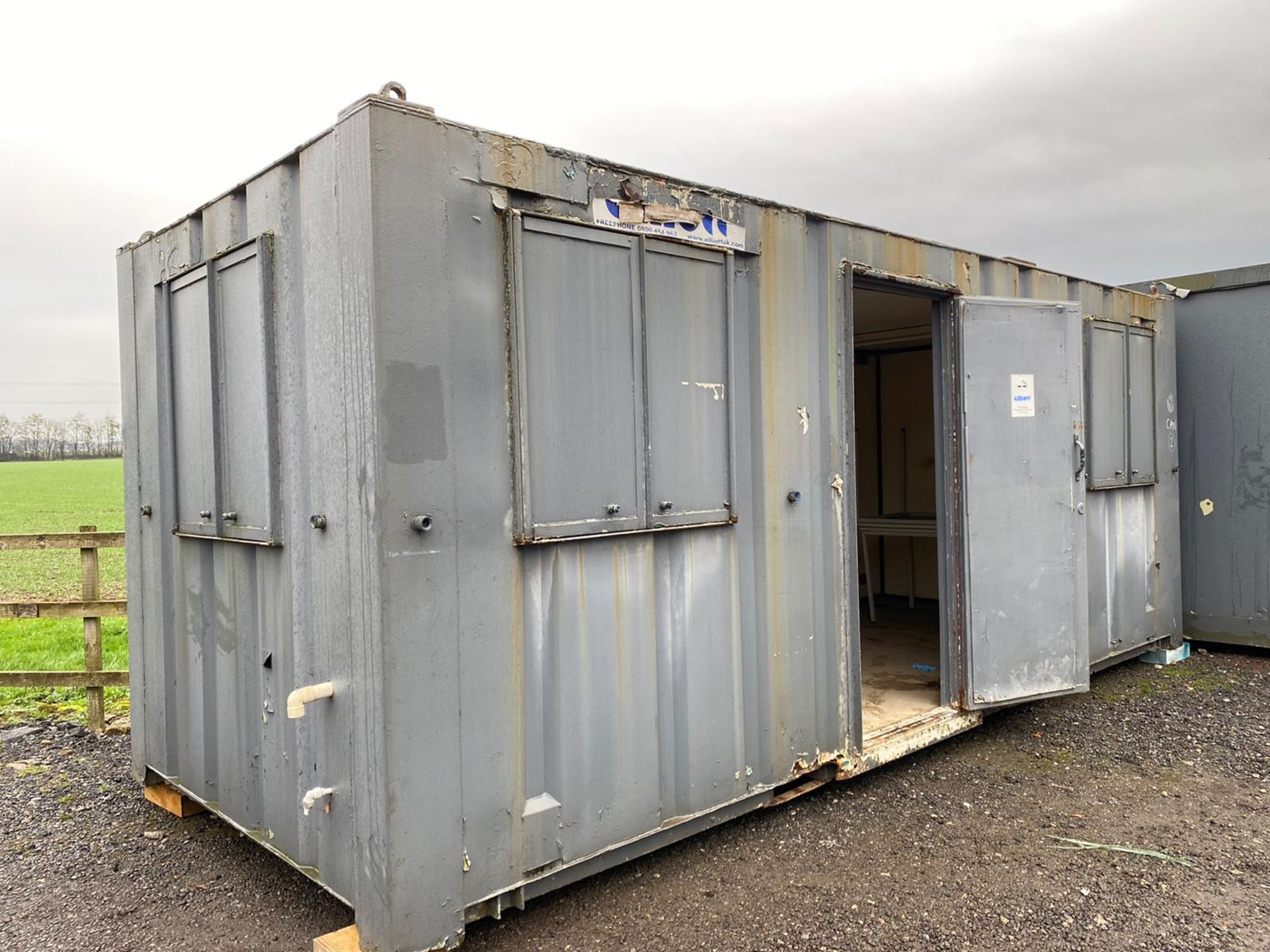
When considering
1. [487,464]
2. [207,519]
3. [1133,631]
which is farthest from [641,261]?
[1133,631]

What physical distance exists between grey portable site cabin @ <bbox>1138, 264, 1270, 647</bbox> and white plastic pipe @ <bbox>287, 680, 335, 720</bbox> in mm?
6208

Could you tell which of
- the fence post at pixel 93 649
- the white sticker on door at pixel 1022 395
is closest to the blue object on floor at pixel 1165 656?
the white sticker on door at pixel 1022 395

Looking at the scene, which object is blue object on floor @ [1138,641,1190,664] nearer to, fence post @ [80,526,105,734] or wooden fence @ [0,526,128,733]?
wooden fence @ [0,526,128,733]

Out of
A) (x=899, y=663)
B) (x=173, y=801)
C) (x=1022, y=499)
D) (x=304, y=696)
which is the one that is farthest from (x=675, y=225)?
(x=899, y=663)

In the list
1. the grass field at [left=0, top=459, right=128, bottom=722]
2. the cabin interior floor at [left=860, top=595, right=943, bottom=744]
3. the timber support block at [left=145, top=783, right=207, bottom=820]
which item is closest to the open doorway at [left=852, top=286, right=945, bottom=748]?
the cabin interior floor at [left=860, top=595, right=943, bottom=744]

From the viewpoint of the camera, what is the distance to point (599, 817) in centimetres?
296

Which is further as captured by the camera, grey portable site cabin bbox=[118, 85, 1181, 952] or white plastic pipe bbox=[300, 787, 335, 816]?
white plastic pipe bbox=[300, 787, 335, 816]

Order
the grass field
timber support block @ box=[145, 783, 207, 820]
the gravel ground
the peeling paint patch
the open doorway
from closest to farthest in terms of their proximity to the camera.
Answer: the gravel ground
the peeling paint patch
timber support block @ box=[145, 783, 207, 820]
the grass field
the open doorway

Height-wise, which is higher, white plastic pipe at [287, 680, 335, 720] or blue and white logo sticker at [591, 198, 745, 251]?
blue and white logo sticker at [591, 198, 745, 251]

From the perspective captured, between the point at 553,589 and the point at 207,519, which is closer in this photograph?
the point at 553,589

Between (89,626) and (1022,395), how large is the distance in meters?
5.26

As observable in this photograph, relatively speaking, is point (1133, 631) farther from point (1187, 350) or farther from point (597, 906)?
point (597, 906)

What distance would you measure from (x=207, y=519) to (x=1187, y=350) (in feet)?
22.1

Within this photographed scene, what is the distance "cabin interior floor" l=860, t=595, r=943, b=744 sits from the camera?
4594 millimetres
